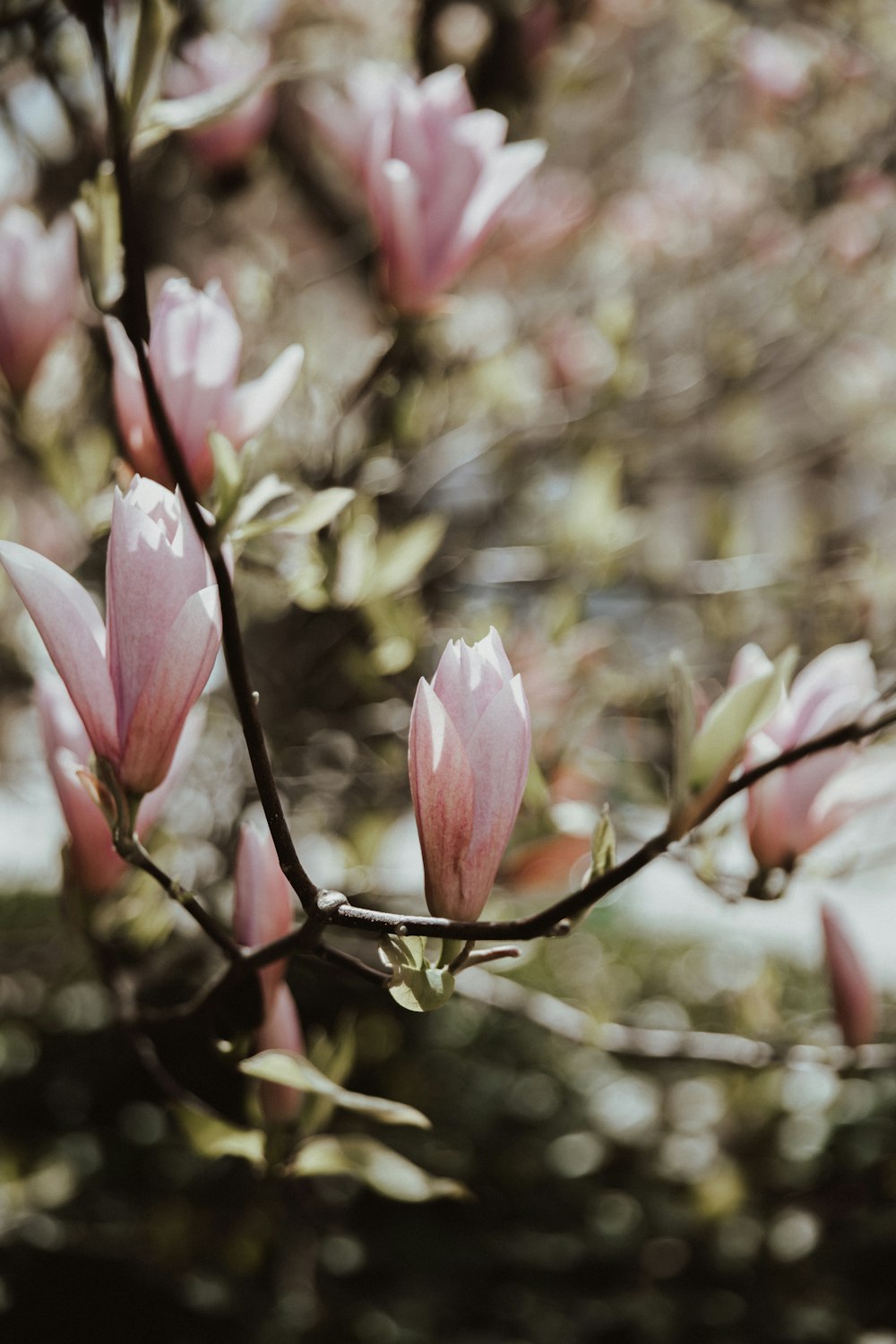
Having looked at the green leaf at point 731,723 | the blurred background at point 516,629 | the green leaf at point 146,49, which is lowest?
the blurred background at point 516,629

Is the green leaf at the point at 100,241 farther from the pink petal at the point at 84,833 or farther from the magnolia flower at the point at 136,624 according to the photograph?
the pink petal at the point at 84,833

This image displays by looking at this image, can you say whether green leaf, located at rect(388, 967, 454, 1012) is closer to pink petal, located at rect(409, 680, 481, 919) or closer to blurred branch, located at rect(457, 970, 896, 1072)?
pink petal, located at rect(409, 680, 481, 919)

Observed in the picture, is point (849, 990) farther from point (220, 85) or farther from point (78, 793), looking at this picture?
point (220, 85)

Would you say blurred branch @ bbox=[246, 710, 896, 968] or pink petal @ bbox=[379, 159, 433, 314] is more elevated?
pink petal @ bbox=[379, 159, 433, 314]

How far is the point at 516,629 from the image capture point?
1.51m

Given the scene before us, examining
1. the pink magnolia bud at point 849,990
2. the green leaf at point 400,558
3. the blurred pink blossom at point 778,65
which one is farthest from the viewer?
the blurred pink blossom at point 778,65

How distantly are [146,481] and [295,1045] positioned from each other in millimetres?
353

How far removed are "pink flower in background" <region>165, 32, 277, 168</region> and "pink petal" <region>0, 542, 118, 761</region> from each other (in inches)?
30.9

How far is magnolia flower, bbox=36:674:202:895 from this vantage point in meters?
0.62

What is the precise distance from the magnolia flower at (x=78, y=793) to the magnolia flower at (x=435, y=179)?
364mm

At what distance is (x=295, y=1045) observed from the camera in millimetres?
636

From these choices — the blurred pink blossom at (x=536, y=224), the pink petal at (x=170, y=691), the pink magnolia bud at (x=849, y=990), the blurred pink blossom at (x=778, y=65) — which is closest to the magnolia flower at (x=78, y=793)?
the pink petal at (x=170, y=691)

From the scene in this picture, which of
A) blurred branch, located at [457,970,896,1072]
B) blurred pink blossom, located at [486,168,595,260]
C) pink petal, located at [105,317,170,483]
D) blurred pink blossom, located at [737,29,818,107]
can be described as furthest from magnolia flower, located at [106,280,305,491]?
blurred pink blossom, located at [737,29,818,107]

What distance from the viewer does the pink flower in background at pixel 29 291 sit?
2.59 ft
